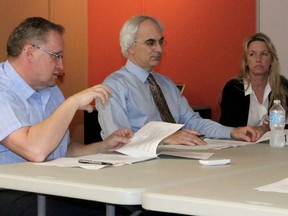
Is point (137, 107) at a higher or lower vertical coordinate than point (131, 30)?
lower

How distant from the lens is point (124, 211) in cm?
235

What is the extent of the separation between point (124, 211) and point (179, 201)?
2.87 ft

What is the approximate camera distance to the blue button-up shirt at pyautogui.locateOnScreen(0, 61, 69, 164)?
7.80ft

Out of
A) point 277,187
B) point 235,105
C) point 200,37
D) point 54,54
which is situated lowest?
point 235,105

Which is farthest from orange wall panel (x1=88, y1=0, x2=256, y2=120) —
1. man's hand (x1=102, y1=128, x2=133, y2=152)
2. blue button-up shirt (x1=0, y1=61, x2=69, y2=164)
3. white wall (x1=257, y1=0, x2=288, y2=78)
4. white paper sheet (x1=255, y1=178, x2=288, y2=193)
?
white paper sheet (x1=255, y1=178, x2=288, y2=193)

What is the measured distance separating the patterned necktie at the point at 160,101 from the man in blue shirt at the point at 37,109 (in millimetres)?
852

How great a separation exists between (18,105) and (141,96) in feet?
3.77

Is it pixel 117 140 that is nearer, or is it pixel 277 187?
pixel 277 187

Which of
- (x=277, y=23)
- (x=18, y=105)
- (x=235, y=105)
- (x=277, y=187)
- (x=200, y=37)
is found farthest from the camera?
(x=200, y=37)

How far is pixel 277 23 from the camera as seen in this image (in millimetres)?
5555

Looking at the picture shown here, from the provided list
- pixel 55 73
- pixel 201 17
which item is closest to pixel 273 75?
pixel 201 17

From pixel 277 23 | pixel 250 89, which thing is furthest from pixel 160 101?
pixel 277 23

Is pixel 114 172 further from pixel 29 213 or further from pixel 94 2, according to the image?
pixel 94 2

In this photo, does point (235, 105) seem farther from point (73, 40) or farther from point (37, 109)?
point (73, 40)
